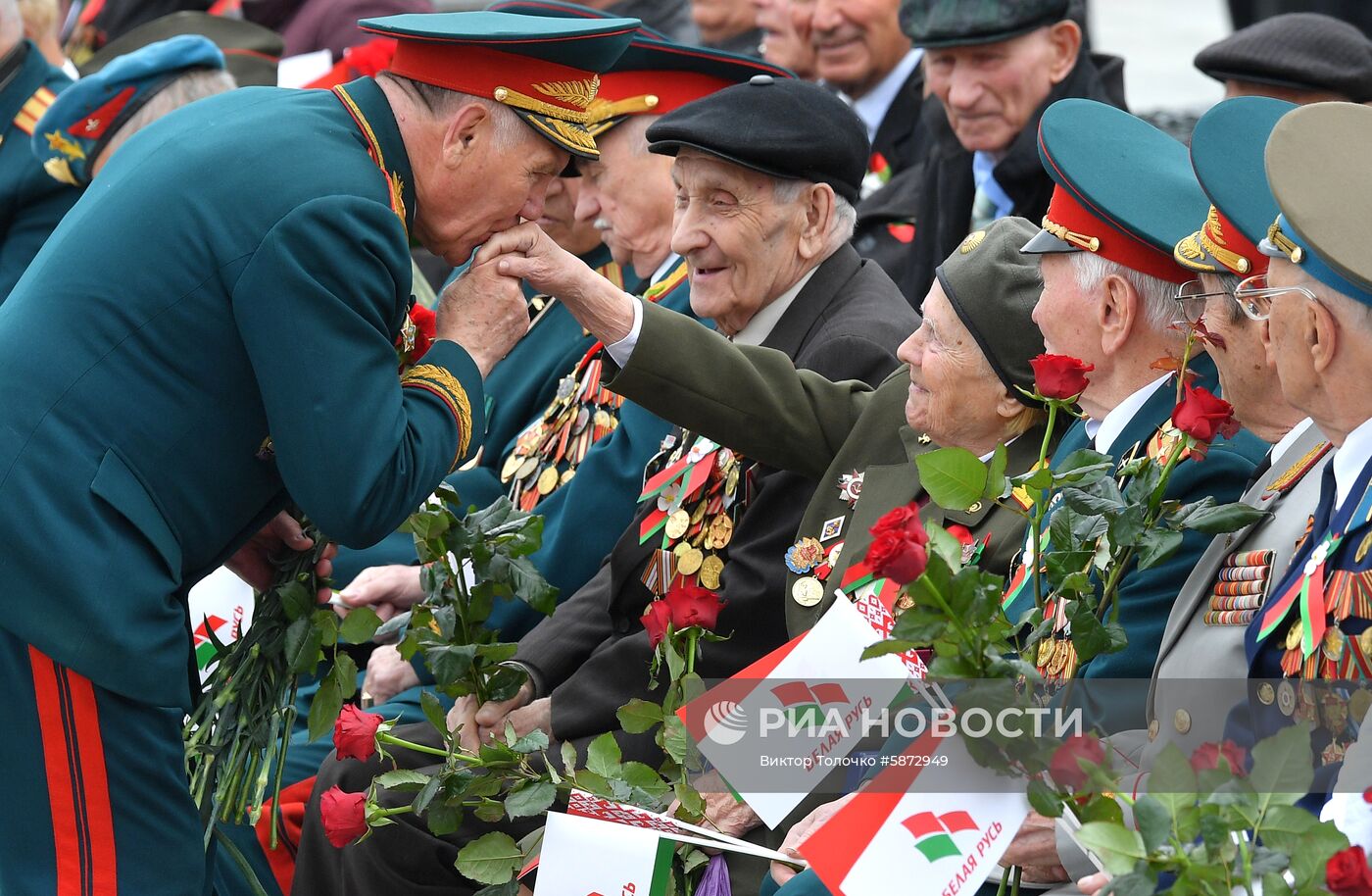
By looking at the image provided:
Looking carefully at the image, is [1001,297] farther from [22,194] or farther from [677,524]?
[22,194]

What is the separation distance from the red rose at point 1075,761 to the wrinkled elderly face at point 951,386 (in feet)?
4.25

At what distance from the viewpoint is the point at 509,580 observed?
12.0 ft

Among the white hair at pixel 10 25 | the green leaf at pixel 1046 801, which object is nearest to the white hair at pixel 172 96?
the white hair at pixel 10 25

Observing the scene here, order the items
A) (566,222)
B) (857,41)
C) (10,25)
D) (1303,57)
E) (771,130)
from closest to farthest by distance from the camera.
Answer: (771,130) → (1303,57) → (566,222) → (10,25) → (857,41)

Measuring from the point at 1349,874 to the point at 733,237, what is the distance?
2397mm

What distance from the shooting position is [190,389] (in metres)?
2.97

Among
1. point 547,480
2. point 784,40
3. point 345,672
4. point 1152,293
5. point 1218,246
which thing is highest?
point 1218,246

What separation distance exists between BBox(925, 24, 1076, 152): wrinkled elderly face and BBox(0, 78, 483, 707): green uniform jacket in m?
2.79

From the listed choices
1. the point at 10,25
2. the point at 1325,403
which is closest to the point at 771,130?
the point at 1325,403

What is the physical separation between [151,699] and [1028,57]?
11.3 feet

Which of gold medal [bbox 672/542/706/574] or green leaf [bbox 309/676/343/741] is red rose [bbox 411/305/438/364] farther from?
gold medal [bbox 672/542/706/574]

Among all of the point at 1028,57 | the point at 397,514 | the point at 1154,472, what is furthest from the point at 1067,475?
the point at 1028,57

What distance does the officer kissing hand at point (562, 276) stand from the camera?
3254 mm

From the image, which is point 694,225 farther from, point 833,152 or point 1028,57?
point 1028,57
